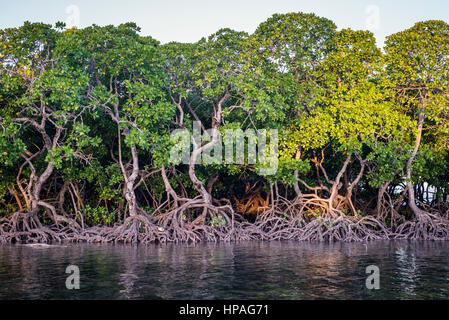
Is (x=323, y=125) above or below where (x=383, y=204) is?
above

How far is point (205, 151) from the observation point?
17859 millimetres

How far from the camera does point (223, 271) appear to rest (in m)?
10.2

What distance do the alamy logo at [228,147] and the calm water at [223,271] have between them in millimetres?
3618

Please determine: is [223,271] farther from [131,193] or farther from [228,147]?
[228,147]

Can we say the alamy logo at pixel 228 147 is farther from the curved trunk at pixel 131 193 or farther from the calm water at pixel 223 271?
the calm water at pixel 223 271

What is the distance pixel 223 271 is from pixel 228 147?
26.0 ft

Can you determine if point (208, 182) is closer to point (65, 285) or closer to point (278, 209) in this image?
point (278, 209)

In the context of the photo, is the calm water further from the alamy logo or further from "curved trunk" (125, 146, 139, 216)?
the alamy logo

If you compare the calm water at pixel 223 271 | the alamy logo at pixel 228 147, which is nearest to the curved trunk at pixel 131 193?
the alamy logo at pixel 228 147

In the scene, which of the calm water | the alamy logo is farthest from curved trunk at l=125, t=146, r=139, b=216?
the calm water

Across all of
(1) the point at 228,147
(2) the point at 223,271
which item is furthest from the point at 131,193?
A: (2) the point at 223,271

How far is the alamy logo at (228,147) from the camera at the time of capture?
17.1 m
